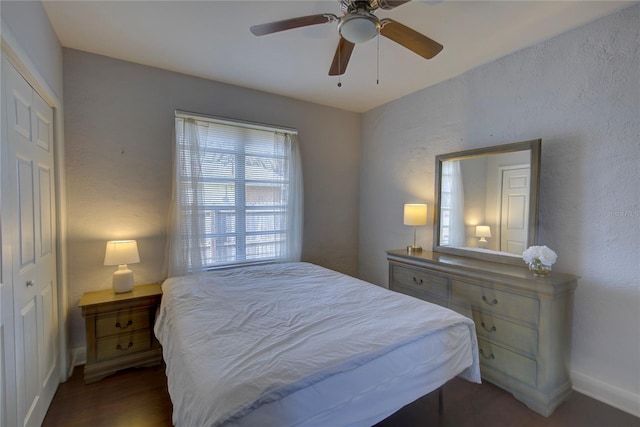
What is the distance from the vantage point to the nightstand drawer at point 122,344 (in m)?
2.25

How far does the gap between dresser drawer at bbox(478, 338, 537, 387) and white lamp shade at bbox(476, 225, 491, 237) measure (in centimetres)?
88

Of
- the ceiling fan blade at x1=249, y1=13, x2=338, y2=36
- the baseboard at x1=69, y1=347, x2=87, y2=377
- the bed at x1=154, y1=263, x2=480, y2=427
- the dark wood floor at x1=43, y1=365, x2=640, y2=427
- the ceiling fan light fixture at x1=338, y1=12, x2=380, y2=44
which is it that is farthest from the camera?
the baseboard at x1=69, y1=347, x2=87, y2=377

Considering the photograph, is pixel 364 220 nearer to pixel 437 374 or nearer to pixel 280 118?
pixel 280 118

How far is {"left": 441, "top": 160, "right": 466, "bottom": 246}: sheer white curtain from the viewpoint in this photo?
9.05ft

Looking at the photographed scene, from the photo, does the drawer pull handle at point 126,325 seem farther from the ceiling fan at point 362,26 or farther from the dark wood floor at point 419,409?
the ceiling fan at point 362,26

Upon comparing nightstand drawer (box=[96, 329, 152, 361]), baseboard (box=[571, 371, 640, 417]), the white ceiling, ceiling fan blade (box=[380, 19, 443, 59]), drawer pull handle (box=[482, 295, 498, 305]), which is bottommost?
baseboard (box=[571, 371, 640, 417])

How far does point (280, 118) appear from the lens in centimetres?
338

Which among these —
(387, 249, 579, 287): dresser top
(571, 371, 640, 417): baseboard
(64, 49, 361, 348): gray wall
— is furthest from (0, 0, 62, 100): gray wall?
(571, 371, 640, 417): baseboard

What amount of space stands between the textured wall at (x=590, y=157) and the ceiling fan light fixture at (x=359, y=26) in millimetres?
1669

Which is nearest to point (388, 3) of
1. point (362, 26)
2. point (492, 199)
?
point (362, 26)

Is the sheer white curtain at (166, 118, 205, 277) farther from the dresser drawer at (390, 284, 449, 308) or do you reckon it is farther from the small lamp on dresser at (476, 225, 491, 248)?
the small lamp on dresser at (476, 225, 491, 248)

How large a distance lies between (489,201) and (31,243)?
10.9ft

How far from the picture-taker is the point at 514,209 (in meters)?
2.33

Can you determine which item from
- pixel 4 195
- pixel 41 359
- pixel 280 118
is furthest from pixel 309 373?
pixel 280 118
